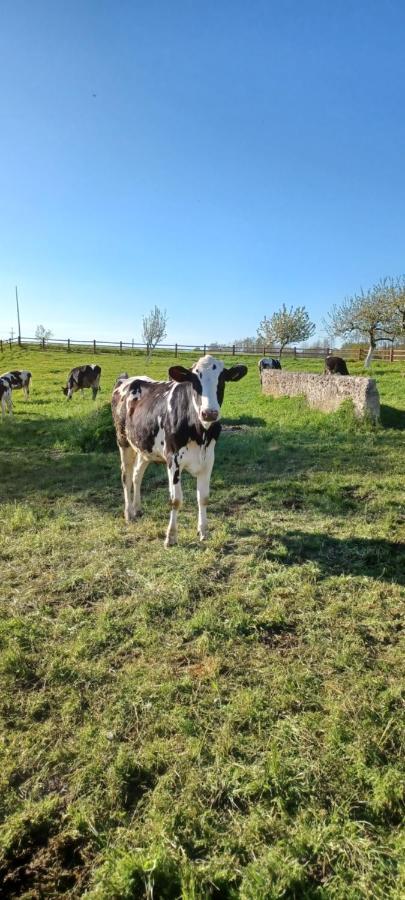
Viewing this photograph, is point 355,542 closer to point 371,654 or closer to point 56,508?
point 371,654

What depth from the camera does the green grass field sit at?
192 cm

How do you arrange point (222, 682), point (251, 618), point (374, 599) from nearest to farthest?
point (222, 682)
point (251, 618)
point (374, 599)

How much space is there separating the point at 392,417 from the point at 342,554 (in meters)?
6.66

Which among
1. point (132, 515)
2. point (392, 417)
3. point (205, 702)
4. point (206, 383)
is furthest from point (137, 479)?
point (392, 417)

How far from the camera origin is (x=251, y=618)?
3.57m

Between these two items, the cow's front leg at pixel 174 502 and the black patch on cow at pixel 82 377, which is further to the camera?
the black patch on cow at pixel 82 377

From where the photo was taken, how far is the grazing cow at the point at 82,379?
20.3 m

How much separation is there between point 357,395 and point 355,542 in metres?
6.12

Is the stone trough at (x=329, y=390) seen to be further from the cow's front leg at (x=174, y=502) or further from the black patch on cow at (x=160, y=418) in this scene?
the cow's front leg at (x=174, y=502)

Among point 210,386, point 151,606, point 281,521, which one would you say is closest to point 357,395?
point 281,521

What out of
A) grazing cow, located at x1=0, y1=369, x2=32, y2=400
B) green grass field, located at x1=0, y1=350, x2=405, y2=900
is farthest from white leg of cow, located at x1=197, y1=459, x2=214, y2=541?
grazing cow, located at x1=0, y1=369, x2=32, y2=400

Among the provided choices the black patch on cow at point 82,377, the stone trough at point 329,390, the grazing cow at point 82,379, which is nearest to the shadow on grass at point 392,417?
the stone trough at point 329,390

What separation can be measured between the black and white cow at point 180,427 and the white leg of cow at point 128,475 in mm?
12

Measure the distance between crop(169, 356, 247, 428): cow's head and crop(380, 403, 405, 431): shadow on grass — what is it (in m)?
6.25
